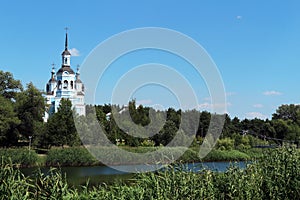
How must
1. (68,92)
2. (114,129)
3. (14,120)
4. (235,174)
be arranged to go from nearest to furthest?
1. (235,174)
2. (114,129)
3. (14,120)
4. (68,92)

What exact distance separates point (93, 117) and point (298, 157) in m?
29.1

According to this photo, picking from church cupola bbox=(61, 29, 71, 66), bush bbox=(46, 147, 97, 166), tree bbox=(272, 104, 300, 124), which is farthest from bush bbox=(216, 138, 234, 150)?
tree bbox=(272, 104, 300, 124)

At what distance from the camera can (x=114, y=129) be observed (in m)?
33.2

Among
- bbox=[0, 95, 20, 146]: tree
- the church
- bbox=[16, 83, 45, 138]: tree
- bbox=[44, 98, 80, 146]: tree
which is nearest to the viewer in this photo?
bbox=[0, 95, 20, 146]: tree

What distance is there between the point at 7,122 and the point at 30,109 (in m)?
3.93

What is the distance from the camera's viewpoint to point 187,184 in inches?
262

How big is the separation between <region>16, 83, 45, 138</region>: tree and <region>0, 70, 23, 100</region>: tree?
1042 millimetres

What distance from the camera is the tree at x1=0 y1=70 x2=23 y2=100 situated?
125ft

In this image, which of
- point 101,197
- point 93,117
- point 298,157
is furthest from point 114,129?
point 101,197

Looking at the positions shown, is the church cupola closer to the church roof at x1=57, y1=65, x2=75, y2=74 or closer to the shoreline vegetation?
the church roof at x1=57, y1=65, x2=75, y2=74

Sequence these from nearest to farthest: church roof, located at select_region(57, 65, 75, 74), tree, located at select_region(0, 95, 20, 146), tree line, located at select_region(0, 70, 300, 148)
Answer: tree line, located at select_region(0, 70, 300, 148), tree, located at select_region(0, 95, 20, 146), church roof, located at select_region(57, 65, 75, 74)

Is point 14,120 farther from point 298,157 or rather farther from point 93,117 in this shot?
point 298,157

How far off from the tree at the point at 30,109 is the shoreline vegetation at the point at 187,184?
31.8m

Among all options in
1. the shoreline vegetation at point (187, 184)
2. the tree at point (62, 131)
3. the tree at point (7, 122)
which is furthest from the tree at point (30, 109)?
the shoreline vegetation at point (187, 184)
